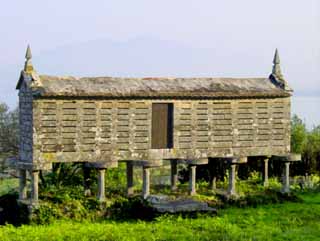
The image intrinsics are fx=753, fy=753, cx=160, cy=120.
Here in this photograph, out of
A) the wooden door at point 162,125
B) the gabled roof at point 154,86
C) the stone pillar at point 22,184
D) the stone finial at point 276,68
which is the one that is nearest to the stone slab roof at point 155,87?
the gabled roof at point 154,86

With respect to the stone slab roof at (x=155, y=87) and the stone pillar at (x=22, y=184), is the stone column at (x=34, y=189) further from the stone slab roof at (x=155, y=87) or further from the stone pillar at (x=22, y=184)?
the stone slab roof at (x=155, y=87)

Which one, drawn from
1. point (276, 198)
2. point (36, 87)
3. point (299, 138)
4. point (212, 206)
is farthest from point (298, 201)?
point (299, 138)

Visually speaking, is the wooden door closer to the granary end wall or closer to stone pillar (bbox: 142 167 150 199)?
the granary end wall

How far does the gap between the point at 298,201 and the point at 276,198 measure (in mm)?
891

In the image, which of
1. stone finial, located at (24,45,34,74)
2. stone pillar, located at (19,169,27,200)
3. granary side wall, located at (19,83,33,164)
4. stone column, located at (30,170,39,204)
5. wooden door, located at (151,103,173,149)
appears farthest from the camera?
wooden door, located at (151,103,173,149)

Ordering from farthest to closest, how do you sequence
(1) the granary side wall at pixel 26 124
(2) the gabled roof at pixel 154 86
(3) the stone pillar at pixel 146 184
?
(3) the stone pillar at pixel 146 184 → (2) the gabled roof at pixel 154 86 → (1) the granary side wall at pixel 26 124

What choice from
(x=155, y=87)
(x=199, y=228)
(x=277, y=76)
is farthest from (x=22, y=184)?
(x=277, y=76)

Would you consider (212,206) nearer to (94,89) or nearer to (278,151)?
(278,151)

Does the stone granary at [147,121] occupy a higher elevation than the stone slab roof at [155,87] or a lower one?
lower

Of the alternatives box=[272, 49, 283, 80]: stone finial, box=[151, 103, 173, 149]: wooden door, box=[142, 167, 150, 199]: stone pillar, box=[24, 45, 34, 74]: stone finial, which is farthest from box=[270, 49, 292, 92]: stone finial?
box=[24, 45, 34, 74]: stone finial

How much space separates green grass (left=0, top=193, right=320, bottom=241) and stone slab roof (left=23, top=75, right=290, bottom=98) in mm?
4190

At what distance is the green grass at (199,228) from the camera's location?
→ 20141 mm

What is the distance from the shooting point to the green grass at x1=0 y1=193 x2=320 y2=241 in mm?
20141

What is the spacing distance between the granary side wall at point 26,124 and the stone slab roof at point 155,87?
2.16 ft
